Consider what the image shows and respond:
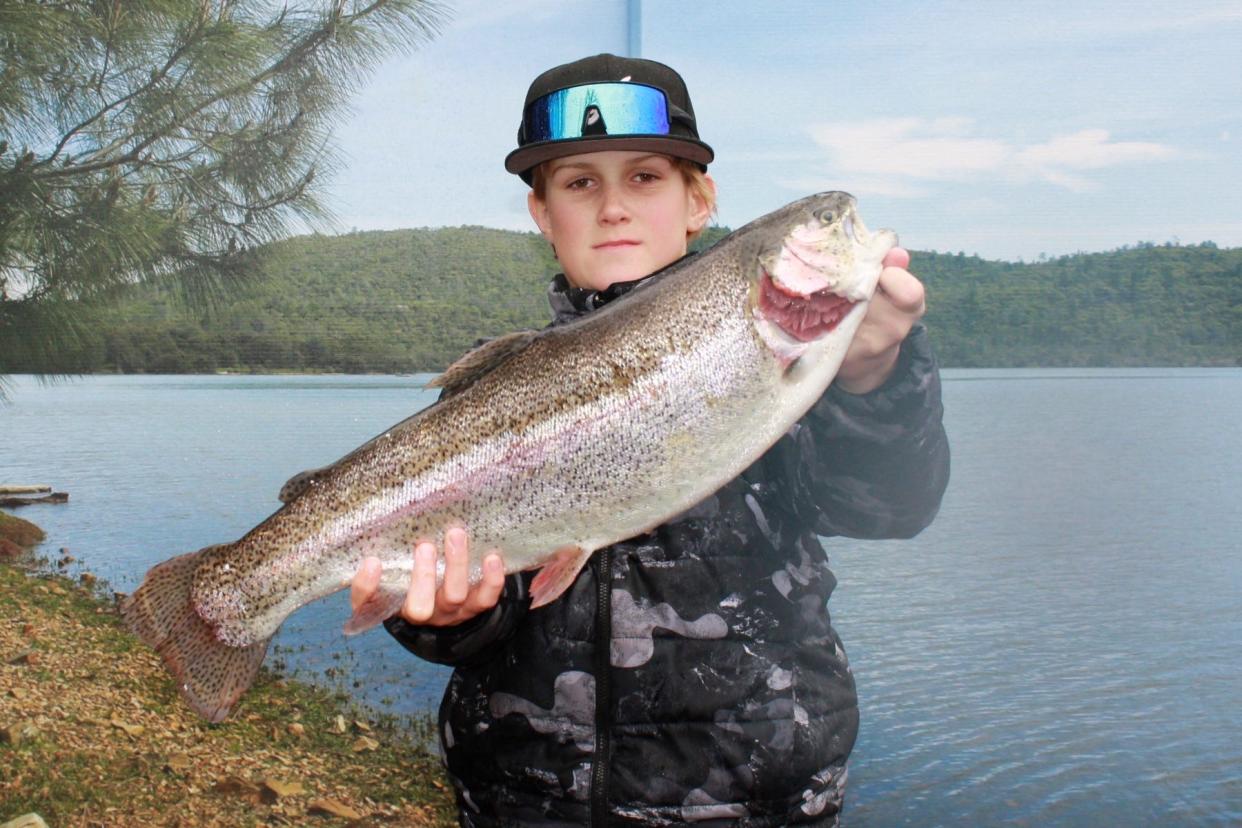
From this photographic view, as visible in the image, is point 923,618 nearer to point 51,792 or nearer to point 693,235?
point 693,235

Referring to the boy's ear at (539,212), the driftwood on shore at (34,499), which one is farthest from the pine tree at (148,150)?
the boy's ear at (539,212)

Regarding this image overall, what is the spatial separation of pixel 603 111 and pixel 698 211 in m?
0.40

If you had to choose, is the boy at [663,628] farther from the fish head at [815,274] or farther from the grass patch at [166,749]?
the grass patch at [166,749]

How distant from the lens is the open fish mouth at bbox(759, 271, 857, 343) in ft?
4.96

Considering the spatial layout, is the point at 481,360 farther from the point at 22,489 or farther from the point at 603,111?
the point at 22,489

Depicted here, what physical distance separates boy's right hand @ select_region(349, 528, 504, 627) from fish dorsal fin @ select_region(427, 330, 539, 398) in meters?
0.27

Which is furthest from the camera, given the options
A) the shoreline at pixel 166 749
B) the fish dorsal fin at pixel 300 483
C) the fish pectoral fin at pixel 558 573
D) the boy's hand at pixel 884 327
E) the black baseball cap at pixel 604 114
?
the shoreline at pixel 166 749

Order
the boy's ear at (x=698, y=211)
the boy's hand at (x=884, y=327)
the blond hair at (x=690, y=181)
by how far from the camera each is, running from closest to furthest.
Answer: the boy's hand at (x=884, y=327) → the blond hair at (x=690, y=181) → the boy's ear at (x=698, y=211)

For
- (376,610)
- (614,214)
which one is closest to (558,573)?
(376,610)

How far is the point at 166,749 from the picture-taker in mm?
3318

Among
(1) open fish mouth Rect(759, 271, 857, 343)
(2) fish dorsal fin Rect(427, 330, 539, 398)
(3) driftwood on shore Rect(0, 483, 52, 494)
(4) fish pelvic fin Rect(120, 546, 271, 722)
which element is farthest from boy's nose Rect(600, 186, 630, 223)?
(3) driftwood on shore Rect(0, 483, 52, 494)

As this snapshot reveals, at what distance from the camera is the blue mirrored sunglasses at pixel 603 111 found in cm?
190

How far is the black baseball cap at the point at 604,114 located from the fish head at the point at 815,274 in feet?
1.53

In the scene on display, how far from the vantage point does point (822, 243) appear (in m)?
1.52
